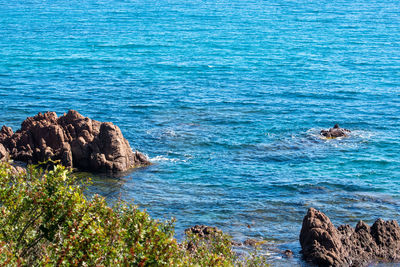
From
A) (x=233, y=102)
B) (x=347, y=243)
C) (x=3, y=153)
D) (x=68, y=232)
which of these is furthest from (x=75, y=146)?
(x=68, y=232)

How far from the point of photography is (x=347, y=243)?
34438mm

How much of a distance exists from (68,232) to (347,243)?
21.0 meters

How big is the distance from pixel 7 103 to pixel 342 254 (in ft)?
163

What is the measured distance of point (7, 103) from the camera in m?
70.3

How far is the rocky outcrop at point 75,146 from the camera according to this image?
48.5 m

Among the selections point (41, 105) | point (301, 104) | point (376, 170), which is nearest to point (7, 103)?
point (41, 105)

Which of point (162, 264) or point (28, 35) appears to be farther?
point (28, 35)

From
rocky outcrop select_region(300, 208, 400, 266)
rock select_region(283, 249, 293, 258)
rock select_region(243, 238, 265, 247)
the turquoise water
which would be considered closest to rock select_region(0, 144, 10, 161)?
the turquoise water

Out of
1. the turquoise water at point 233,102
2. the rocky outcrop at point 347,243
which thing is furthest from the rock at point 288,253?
the rocky outcrop at point 347,243

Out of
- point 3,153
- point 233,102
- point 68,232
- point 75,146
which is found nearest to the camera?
point 68,232

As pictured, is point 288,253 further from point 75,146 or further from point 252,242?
point 75,146

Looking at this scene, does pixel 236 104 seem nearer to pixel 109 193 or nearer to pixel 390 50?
pixel 109 193

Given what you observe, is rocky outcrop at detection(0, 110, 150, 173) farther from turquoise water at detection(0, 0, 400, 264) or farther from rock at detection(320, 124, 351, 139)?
rock at detection(320, 124, 351, 139)

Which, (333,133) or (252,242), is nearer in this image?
(252,242)
